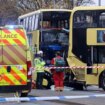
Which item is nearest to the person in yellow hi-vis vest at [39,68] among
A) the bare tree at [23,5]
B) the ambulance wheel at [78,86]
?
Result: the ambulance wheel at [78,86]

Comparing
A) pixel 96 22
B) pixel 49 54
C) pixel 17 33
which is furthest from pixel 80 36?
pixel 17 33

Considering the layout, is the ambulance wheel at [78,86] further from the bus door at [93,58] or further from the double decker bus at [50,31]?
the bus door at [93,58]

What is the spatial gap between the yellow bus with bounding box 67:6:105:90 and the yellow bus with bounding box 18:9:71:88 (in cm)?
136

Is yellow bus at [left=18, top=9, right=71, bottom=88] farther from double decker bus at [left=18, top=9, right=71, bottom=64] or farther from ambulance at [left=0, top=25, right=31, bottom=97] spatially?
ambulance at [left=0, top=25, right=31, bottom=97]

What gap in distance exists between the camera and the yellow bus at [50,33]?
24.5 meters

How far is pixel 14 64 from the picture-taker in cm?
1552

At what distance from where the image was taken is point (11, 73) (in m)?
15.6

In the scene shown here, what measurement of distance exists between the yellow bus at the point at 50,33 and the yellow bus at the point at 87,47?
1355mm

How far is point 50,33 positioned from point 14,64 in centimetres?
949

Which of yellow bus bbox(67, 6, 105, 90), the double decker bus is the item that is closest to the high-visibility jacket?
yellow bus bbox(67, 6, 105, 90)

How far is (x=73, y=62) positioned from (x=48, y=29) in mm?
2911

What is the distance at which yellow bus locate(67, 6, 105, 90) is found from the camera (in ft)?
72.4

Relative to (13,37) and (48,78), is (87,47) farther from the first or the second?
(13,37)

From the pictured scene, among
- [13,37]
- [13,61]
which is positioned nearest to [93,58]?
[13,37]
